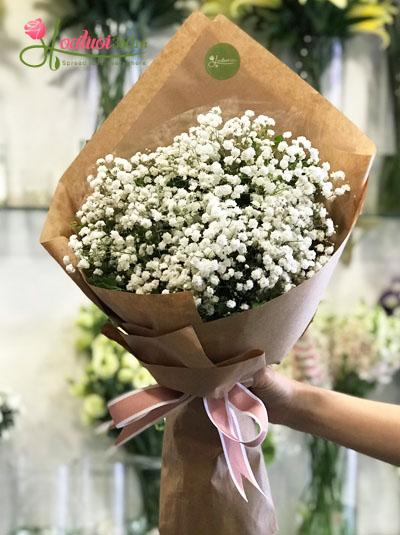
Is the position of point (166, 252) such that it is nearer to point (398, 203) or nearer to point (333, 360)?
point (333, 360)

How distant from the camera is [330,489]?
5.88 ft

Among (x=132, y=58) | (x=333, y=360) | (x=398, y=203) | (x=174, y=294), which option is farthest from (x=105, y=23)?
(x=174, y=294)

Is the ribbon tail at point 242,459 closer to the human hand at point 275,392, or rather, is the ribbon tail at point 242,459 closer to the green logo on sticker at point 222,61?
the human hand at point 275,392

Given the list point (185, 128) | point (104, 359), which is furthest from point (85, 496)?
point (185, 128)

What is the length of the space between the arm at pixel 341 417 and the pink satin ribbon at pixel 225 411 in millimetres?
65

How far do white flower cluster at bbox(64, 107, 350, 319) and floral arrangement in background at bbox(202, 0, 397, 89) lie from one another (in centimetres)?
84

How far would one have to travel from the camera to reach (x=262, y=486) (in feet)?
3.37

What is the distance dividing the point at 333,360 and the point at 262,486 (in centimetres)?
75

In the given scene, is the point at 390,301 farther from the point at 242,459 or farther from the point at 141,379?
the point at 242,459

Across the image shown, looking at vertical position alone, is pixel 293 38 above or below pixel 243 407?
above

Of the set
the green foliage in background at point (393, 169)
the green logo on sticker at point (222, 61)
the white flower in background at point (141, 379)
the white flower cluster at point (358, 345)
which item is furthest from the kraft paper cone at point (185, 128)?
the green foliage in background at point (393, 169)

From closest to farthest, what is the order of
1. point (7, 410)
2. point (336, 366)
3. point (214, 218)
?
point (214, 218)
point (7, 410)
point (336, 366)

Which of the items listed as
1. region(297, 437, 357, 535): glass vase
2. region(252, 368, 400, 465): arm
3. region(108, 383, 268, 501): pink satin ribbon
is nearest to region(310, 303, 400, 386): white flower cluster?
region(297, 437, 357, 535): glass vase

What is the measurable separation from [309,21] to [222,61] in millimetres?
791
